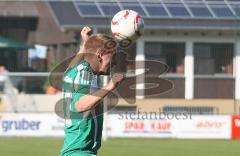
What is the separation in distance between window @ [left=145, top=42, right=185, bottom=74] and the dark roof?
91 centimetres

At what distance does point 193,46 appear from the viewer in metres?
29.0

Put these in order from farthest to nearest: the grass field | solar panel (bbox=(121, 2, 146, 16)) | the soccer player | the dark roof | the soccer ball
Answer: the dark roof
solar panel (bbox=(121, 2, 146, 16))
the grass field
the soccer ball
the soccer player

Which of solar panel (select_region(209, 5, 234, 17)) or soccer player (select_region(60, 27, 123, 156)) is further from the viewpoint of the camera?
solar panel (select_region(209, 5, 234, 17))

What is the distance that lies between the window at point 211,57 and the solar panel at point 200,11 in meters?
1.41

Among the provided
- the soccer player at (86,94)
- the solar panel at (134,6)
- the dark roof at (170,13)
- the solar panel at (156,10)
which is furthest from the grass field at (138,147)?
the soccer player at (86,94)

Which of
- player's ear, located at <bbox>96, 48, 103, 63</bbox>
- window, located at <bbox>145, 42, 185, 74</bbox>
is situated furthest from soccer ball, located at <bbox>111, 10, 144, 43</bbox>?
window, located at <bbox>145, 42, 185, 74</bbox>

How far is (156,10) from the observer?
27812 millimetres

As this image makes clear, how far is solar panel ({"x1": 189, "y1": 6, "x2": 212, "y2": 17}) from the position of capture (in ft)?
91.8

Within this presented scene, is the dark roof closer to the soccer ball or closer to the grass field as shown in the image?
the grass field

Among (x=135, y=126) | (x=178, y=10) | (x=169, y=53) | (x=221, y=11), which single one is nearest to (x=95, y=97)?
(x=135, y=126)

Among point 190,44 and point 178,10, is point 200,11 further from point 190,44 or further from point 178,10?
point 190,44

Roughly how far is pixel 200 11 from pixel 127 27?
21.4 metres

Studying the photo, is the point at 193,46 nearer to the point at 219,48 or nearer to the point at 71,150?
the point at 219,48

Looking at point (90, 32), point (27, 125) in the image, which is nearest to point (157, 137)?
point (27, 125)
